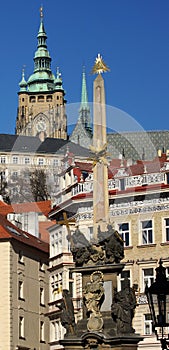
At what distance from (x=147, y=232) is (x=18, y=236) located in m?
10.00

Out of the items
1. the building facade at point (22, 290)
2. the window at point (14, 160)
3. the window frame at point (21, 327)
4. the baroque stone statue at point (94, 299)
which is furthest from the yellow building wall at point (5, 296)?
the window at point (14, 160)

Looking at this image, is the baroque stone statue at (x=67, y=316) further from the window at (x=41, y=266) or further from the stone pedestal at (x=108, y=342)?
the window at (x=41, y=266)

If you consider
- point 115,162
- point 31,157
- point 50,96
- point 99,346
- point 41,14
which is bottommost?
point 99,346

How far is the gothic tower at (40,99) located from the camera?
168 m

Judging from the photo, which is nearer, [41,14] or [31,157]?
[31,157]

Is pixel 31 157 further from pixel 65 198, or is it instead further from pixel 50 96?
pixel 65 198

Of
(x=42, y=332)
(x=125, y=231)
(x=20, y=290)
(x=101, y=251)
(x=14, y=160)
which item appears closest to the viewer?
(x=101, y=251)

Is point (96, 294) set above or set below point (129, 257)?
below

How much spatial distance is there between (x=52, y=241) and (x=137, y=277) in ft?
30.3

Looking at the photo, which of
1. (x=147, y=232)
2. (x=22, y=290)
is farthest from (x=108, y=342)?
(x=22, y=290)

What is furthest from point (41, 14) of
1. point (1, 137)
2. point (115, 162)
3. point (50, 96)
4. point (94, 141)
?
point (94, 141)

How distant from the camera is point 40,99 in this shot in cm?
17100

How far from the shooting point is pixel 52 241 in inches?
1988

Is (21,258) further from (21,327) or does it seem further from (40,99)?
(40,99)
